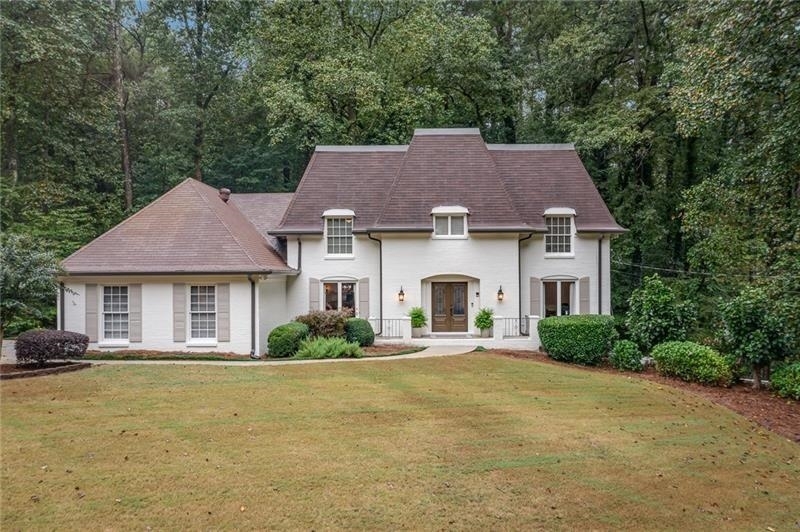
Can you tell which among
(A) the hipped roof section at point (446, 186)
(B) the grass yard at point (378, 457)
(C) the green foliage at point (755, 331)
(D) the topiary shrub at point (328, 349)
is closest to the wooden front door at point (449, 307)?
(A) the hipped roof section at point (446, 186)

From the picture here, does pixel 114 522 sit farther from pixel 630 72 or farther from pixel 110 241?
pixel 630 72

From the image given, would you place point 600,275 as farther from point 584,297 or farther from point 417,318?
point 417,318

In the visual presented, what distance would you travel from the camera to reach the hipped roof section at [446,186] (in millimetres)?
17406

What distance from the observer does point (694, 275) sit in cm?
2122

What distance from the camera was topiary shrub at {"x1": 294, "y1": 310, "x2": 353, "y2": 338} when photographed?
15734 millimetres

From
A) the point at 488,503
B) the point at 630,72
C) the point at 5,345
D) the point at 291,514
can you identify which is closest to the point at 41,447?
the point at 291,514

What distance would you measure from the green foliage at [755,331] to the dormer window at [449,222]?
8746 mm

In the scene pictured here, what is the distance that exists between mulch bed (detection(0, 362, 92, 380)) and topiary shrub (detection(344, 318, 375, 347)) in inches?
303

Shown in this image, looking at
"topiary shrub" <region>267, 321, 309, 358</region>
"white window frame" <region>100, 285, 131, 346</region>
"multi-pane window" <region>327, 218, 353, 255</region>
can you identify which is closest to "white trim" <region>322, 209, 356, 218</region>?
"multi-pane window" <region>327, 218, 353, 255</region>

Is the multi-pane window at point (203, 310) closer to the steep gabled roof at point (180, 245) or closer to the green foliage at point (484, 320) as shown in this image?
the steep gabled roof at point (180, 245)

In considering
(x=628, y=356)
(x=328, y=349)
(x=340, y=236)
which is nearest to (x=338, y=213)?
(x=340, y=236)

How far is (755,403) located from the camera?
10352 millimetres

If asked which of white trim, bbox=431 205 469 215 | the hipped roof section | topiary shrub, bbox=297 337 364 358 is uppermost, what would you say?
the hipped roof section

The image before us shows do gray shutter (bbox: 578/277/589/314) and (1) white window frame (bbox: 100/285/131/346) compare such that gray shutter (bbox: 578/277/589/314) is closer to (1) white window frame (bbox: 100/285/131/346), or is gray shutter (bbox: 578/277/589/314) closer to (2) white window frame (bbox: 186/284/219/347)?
(2) white window frame (bbox: 186/284/219/347)
